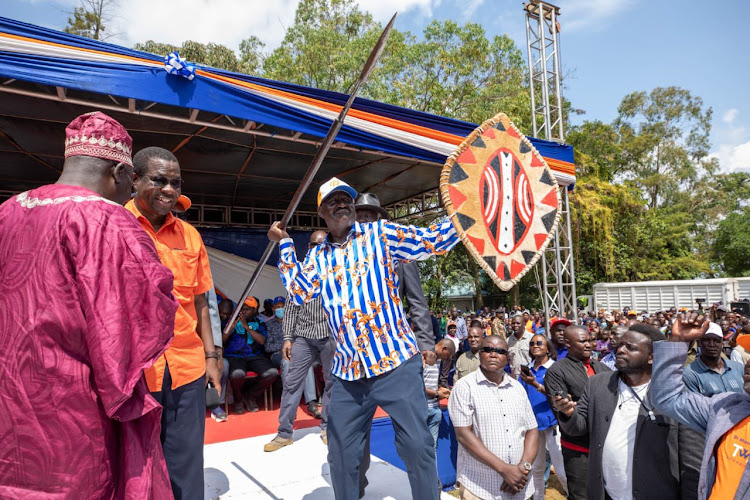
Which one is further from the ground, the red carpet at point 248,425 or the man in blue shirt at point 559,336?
the man in blue shirt at point 559,336

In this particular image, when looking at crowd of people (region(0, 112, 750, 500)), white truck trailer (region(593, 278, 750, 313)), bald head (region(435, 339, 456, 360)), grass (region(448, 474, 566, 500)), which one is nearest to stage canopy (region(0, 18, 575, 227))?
crowd of people (region(0, 112, 750, 500))

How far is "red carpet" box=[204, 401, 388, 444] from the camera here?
486 centimetres

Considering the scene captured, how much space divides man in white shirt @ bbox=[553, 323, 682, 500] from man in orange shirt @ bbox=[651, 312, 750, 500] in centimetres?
38

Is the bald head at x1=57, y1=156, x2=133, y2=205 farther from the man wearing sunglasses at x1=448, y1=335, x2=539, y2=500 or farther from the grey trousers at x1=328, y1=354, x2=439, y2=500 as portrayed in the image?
the man wearing sunglasses at x1=448, y1=335, x2=539, y2=500

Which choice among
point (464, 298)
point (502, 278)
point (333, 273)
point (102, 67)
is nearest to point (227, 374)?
point (102, 67)

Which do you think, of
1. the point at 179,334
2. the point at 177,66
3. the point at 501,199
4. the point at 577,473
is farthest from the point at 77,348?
the point at 177,66

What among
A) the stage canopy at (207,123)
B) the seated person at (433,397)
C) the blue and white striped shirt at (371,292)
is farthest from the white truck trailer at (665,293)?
the blue and white striped shirt at (371,292)

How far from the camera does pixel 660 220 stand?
24.1 m

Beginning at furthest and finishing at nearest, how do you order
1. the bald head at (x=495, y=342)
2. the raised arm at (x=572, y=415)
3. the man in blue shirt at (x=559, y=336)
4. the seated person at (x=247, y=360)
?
the seated person at (x=247, y=360), the man in blue shirt at (x=559, y=336), the bald head at (x=495, y=342), the raised arm at (x=572, y=415)

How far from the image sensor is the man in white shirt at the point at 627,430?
250cm

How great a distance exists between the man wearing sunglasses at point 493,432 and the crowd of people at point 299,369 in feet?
0.04

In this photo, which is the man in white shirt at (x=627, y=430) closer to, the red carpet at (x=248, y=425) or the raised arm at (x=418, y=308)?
the raised arm at (x=418, y=308)

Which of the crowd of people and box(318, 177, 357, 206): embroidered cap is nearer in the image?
the crowd of people

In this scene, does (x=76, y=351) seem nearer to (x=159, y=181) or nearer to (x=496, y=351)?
(x=159, y=181)
